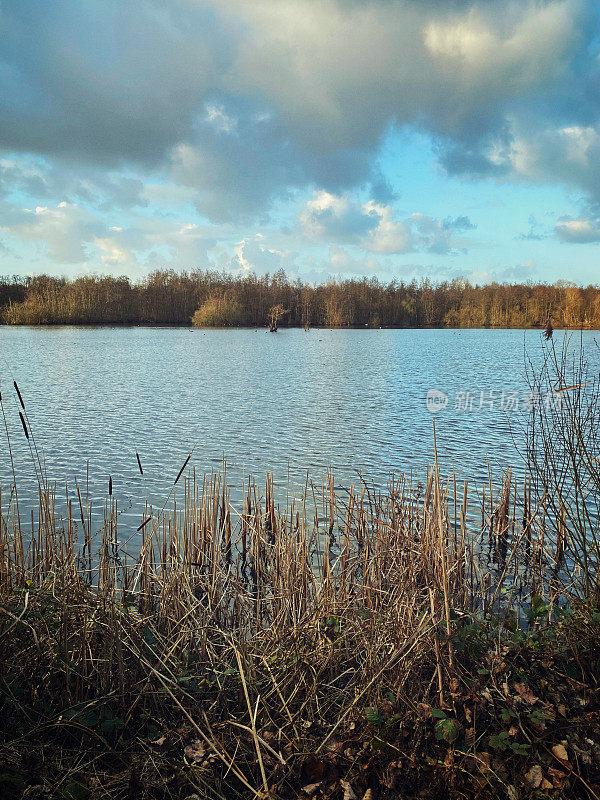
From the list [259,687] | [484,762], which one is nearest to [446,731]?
[484,762]

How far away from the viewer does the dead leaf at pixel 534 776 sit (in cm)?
250

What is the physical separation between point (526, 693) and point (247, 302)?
8908 cm

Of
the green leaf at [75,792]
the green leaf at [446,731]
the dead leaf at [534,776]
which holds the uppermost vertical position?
the green leaf at [446,731]

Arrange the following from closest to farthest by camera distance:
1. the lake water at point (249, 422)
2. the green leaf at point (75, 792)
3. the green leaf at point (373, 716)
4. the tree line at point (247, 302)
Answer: the green leaf at point (75, 792), the green leaf at point (373, 716), the lake water at point (249, 422), the tree line at point (247, 302)

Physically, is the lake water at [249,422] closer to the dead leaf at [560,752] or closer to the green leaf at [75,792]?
the dead leaf at [560,752]

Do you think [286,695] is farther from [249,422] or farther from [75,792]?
[249,422]

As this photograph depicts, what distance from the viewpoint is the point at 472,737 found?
274 cm

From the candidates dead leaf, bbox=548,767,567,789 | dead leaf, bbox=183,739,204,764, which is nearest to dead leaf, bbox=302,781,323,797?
dead leaf, bbox=183,739,204,764

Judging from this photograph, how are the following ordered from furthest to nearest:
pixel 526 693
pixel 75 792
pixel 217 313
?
pixel 217 313
pixel 526 693
pixel 75 792

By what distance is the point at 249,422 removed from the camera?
15016 mm

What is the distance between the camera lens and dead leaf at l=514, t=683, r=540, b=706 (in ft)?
9.36

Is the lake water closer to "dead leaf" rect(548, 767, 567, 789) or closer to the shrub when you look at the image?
"dead leaf" rect(548, 767, 567, 789)

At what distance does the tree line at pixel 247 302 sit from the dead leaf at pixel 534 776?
210ft

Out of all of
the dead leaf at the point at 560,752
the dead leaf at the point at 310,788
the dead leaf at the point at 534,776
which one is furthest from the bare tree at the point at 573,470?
the dead leaf at the point at 310,788
